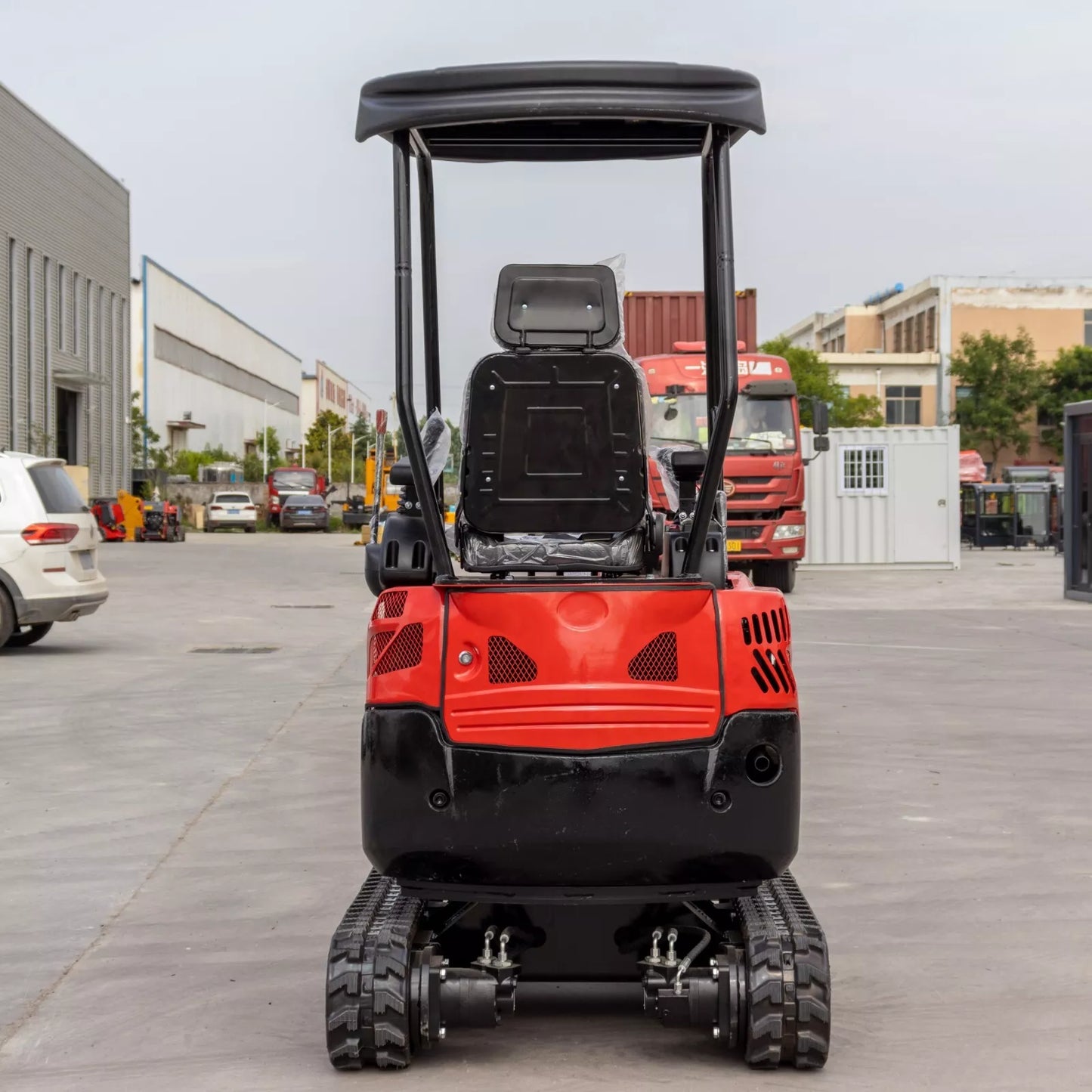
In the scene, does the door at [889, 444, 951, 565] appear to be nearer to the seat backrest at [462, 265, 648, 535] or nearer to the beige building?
the seat backrest at [462, 265, 648, 535]

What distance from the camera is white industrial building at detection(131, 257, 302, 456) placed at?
8131 cm

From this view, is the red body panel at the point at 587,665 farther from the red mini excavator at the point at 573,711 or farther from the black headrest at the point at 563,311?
the black headrest at the point at 563,311

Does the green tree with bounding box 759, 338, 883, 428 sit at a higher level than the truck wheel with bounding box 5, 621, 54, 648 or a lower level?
higher

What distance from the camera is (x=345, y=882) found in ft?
22.2

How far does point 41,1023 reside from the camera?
497cm

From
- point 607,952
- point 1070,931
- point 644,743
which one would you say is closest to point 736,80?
point 644,743

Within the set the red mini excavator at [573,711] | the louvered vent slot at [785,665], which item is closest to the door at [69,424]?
the red mini excavator at [573,711]

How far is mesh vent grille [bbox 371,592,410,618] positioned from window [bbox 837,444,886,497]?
29841mm

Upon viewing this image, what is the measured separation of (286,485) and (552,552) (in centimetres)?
6803

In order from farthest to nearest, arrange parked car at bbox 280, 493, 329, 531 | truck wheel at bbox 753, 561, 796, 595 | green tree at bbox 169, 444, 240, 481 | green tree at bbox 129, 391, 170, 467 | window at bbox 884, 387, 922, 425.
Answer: window at bbox 884, 387, 922, 425, green tree at bbox 169, 444, 240, 481, green tree at bbox 129, 391, 170, 467, parked car at bbox 280, 493, 329, 531, truck wheel at bbox 753, 561, 796, 595

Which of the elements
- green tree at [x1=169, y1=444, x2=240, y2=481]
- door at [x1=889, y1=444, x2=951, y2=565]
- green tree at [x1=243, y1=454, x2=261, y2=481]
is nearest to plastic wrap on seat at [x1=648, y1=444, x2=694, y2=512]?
door at [x1=889, y1=444, x2=951, y2=565]

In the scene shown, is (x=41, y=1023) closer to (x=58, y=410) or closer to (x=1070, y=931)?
(x=1070, y=931)

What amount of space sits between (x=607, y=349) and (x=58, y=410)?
185 ft

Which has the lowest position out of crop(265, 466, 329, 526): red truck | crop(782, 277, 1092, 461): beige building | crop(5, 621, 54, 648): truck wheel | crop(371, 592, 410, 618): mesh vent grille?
crop(5, 621, 54, 648): truck wheel
